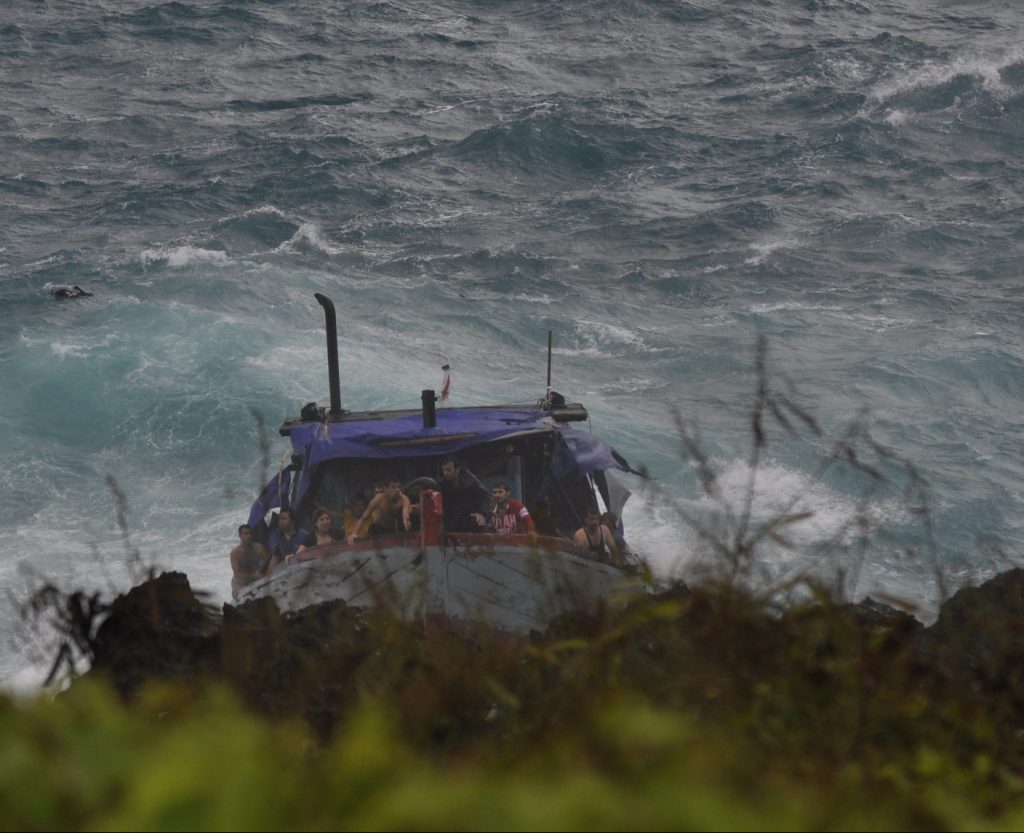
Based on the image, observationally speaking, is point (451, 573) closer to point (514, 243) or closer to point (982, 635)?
point (982, 635)

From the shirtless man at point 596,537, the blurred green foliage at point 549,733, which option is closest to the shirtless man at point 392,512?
the shirtless man at point 596,537

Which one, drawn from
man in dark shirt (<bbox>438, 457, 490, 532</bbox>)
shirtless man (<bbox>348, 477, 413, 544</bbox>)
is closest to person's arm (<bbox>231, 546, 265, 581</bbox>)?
shirtless man (<bbox>348, 477, 413, 544</bbox>)

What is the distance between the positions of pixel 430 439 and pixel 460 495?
26.3 inches

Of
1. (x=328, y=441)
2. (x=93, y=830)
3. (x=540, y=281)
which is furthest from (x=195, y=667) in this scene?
(x=540, y=281)

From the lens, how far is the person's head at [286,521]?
577 inches

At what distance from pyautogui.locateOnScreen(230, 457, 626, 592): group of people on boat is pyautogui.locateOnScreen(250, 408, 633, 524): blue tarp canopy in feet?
1.02

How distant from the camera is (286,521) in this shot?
14.7 m

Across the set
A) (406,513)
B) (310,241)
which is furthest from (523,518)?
(310,241)

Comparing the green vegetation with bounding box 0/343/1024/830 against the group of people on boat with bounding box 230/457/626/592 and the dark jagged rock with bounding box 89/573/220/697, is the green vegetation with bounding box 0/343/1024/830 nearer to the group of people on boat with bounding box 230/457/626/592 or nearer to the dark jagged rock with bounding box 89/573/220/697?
the dark jagged rock with bounding box 89/573/220/697

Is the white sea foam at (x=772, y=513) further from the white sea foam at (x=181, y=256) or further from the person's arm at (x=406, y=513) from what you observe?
the white sea foam at (x=181, y=256)

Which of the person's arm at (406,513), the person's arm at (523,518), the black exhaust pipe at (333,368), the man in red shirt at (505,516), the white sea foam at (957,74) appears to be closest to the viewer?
the person's arm at (406,513)

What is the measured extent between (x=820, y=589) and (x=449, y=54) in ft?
→ 183

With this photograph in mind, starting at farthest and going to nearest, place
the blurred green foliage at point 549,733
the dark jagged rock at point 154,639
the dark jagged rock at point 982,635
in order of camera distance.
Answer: the dark jagged rock at point 154,639
the dark jagged rock at point 982,635
the blurred green foliage at point 549,733

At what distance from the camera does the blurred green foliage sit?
2393 mm
